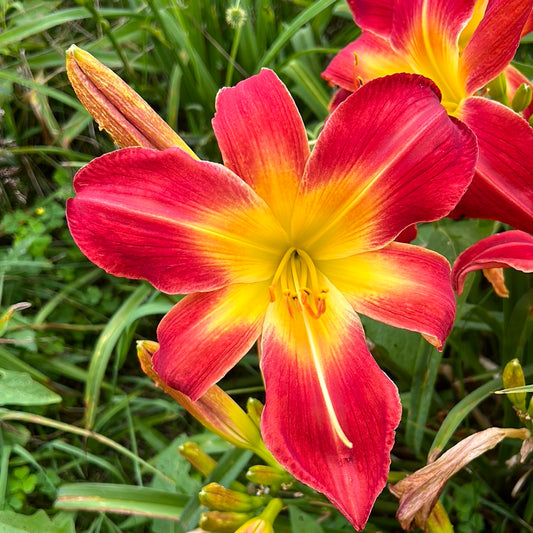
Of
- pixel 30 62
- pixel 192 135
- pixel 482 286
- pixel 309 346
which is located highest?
pixel 30 62

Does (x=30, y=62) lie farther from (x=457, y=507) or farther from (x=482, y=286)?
(x=457, y=507)

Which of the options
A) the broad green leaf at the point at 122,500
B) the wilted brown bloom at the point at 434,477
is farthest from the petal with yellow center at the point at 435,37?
the broad green leaf at the point at 122,500

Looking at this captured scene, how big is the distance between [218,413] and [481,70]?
769 millimetres

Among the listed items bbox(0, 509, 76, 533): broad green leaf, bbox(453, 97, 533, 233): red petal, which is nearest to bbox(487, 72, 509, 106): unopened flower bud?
bbox(453, 97, 533, 233): red petal

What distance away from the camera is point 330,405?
3.21 ft

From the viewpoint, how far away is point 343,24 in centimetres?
257

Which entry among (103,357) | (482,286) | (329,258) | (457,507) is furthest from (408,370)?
(103,357)

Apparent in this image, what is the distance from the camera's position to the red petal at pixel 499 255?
1024 mm

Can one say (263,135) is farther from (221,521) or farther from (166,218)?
(221,521)

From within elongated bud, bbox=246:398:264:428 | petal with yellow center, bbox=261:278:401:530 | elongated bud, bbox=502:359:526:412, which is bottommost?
elongated bud, bbox=502:359:526:412

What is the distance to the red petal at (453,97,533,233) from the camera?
106 centimetres

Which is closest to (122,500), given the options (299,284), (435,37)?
(299,284)

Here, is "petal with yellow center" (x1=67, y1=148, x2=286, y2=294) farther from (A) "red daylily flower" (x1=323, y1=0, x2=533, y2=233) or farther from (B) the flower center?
(A) "red daylily flower" (x1=323, y1=0, x2=533, y2=233)

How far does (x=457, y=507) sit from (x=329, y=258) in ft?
2.45
